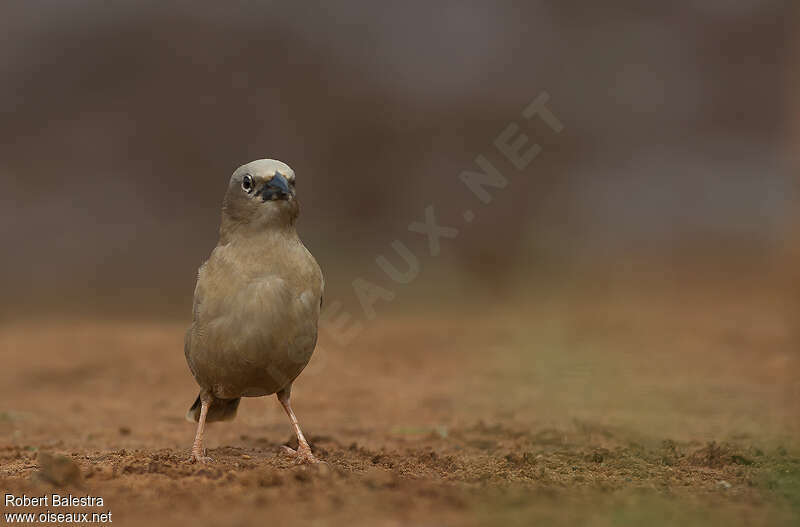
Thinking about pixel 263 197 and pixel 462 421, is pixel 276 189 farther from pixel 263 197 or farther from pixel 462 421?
pixel 462 421

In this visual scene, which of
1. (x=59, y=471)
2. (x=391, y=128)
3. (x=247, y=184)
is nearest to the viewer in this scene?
(x=59, y=471)

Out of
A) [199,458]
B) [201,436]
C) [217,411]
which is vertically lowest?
[199,458]

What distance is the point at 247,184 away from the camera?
477 cm

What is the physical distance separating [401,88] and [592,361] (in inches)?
457

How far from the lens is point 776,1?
2081cm

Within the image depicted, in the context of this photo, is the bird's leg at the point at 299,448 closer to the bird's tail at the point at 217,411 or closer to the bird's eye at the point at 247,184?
the bird's tail at the point at 217,411

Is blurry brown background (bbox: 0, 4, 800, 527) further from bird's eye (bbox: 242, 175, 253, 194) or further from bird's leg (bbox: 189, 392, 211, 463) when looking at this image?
bird's eye (bbox: 242, 175, 253, 194)

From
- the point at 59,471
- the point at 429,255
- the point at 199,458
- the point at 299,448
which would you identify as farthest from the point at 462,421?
the point at 429,255

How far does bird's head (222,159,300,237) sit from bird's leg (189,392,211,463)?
940 mm

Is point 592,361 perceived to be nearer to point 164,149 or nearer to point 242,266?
point 242,266

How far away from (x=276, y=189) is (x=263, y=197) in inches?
3.3

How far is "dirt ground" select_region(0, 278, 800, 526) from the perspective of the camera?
3660mm

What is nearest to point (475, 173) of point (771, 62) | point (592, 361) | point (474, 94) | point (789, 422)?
point (474, 94)

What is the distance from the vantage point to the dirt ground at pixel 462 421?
3660 mm
